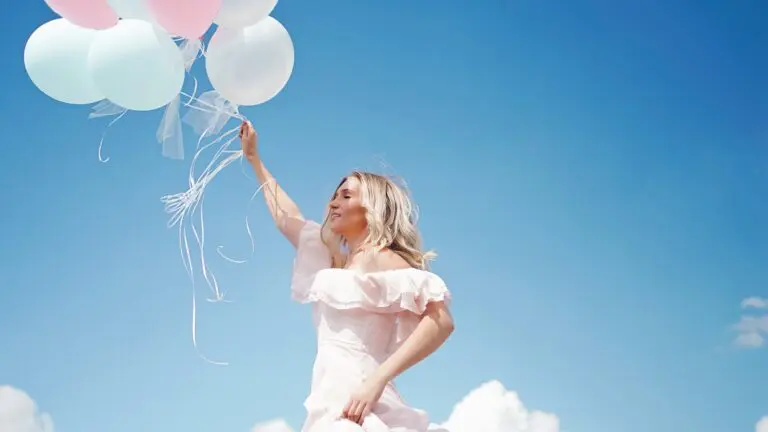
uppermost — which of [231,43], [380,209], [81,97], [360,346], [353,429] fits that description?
[231,43]

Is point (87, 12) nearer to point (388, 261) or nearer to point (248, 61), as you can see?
point (248, 61)

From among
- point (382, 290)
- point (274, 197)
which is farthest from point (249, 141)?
point (382, 290)

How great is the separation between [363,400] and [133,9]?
6.80 feet

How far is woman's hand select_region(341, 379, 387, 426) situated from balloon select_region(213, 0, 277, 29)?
1772 millimetres

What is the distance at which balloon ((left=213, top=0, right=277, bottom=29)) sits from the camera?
12.1 feet

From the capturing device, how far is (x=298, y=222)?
153 inches

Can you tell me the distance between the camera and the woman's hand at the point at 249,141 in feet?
13.4

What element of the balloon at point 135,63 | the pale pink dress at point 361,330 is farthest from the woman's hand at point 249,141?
the pale pink dress at point 361,330

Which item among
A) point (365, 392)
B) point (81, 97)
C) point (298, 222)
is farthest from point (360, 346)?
point (81, 97)

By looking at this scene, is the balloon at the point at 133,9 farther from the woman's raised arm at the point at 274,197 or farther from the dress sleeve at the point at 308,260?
the dress sleeve at the point at 308,260

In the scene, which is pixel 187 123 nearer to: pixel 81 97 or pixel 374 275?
pixel 81 97

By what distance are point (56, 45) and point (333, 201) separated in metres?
1.48

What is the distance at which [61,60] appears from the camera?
3779mm

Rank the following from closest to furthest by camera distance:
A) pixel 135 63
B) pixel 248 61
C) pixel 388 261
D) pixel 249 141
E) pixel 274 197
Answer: pixel 388 261
pixel 135 63
pixel 248 61
pixel 274 197
pixel 249 141
